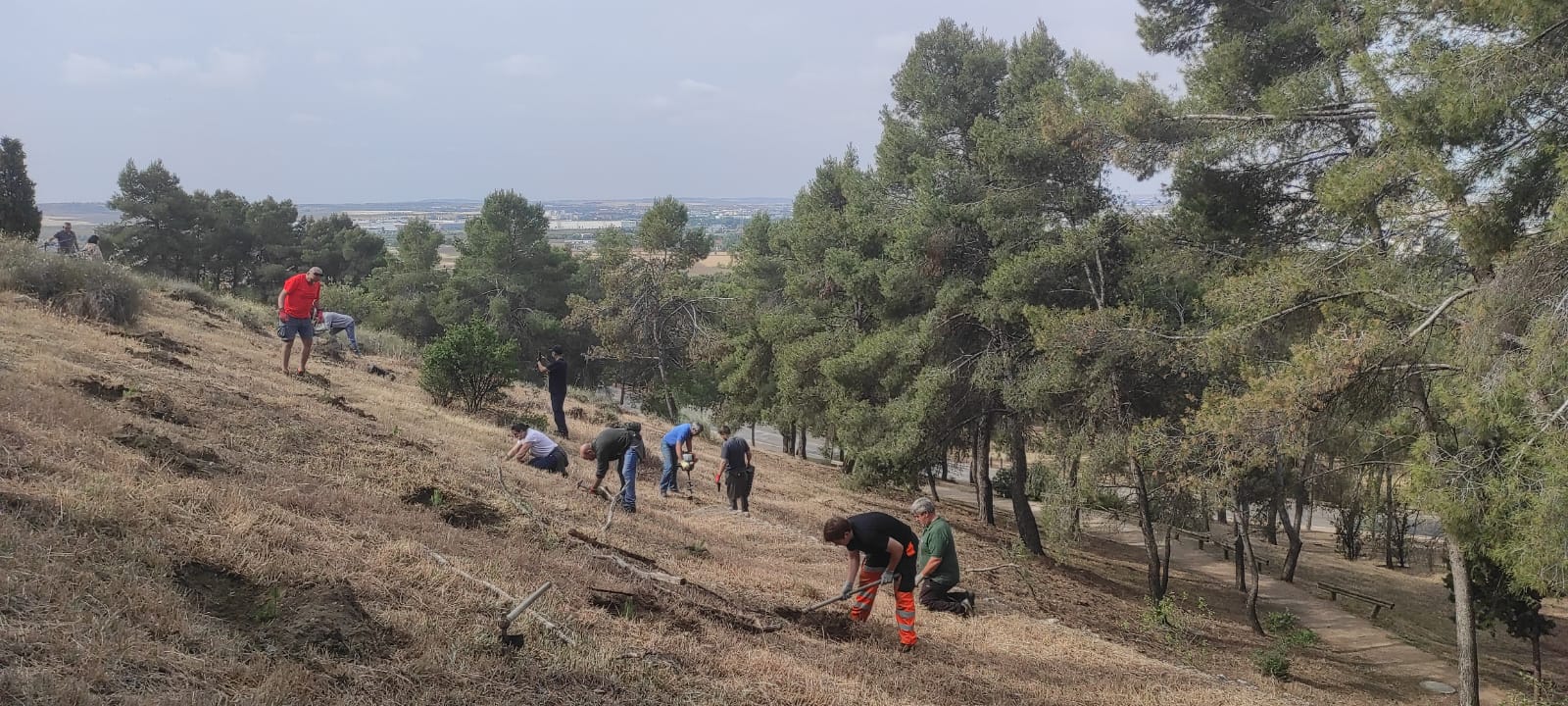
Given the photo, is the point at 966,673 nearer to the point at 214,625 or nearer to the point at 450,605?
the point at 450,605

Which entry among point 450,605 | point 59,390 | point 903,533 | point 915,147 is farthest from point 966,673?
point 915,147

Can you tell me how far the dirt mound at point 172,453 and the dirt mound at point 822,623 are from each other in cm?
470

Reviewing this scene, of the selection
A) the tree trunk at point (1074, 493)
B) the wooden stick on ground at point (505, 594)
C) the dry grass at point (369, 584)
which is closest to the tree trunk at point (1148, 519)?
the tree trunk at point (1074, 493)

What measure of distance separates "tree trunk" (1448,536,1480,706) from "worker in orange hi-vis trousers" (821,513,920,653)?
24.7 feet

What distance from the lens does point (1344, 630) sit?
18.3 meters

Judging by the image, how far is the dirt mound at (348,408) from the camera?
1105 cm

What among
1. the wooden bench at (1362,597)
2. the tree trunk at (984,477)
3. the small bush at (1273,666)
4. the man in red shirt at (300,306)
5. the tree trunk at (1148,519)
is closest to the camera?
the small bush at (1273,666)

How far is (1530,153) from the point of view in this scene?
8203mm

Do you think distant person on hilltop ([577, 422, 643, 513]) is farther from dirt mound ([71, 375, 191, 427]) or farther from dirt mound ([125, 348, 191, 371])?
dirt mound ([125, 348, 191, 371])

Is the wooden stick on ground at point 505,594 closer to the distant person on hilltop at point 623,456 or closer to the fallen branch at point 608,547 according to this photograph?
the fallen branch at point 608,547

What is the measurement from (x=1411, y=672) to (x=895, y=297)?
11.5 meters

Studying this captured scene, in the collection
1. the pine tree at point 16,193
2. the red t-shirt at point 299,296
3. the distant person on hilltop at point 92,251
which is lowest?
the red t-shirt at point 299,296

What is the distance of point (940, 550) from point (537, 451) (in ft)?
19.6

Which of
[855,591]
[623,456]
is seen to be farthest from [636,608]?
[623,456]
